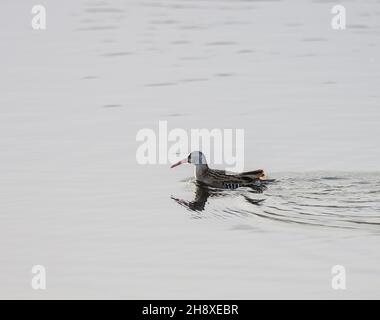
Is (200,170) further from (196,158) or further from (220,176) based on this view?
(220,176)

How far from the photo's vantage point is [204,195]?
643 inches

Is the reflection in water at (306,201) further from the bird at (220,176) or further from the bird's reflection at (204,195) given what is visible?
the bird at (220,176)

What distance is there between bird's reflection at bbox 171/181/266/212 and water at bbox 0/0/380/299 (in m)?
0.05

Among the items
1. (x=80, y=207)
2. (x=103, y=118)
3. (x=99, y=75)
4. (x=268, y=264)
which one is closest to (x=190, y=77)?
(x=99, y=75)

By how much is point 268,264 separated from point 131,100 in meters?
7.87

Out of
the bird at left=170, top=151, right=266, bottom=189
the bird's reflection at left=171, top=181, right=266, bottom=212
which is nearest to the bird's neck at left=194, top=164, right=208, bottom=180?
the bird at left=170, top=151, right=266, bottom=189

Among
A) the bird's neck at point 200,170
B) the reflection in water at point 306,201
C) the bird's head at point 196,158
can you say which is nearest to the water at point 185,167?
the reflection in water at point 306,201

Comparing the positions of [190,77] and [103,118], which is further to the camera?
[190,77]

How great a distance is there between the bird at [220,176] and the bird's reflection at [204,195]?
75 millimetres

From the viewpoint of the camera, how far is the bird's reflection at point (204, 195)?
15.5 meters

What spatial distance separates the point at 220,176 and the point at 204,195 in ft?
1.65

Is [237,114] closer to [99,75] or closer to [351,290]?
[99,75]

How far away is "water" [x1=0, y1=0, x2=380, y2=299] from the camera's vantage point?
1264 cm

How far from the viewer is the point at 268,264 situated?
12688 mm
